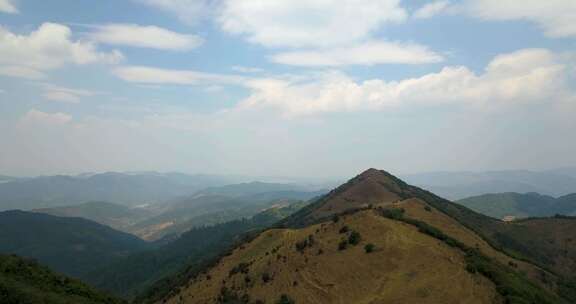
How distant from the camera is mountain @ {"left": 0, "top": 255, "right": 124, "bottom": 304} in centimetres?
3322

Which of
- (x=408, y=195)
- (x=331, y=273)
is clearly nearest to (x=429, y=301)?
(x=331, y=273)

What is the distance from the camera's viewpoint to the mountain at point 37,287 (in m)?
33.2

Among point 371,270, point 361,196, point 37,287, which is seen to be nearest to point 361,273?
point 371,270

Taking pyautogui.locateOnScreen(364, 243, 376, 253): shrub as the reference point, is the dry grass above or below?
below

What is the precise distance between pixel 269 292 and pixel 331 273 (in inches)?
290

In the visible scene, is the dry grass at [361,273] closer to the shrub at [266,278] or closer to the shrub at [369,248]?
the shrub at [266,278]

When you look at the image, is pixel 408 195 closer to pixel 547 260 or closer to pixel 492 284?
pixel 547 260

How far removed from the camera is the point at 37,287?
39000mm

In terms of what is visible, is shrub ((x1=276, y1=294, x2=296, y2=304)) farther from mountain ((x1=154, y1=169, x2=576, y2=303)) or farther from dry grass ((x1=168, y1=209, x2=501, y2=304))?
dry grass ((x1=168, y1=209, x2=501, y2=304))

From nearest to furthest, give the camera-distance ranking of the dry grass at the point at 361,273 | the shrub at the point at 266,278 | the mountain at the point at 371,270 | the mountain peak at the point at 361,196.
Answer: the dry grass at the point at 361,273, the mountain at the point at 371,270, the shrub at the point at 266,278, the mountain peak at the point at 361,196

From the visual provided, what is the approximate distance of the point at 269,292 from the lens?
49.2 meters

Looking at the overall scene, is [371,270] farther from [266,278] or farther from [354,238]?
[266,278]

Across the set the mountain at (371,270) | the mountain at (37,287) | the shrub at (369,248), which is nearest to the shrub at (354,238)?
the mountain at (371,270)

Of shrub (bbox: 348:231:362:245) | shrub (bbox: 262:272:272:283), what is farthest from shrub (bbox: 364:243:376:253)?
shrub (bbox: 262:272:272:283)
